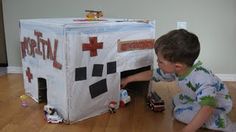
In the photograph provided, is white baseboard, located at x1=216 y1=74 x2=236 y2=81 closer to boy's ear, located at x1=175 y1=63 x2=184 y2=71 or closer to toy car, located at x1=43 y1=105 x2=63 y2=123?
boy's ear, located at x1=175 y1=63 x2=184 y2=71

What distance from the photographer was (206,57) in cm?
188

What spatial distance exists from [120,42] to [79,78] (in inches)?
10.3

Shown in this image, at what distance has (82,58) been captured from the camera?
1.07m

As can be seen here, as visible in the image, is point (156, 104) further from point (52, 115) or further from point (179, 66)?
point (52, 115)

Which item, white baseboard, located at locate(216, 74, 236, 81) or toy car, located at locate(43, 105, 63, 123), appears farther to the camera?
white baseboard, located at locate(216, 74, 236, 81)

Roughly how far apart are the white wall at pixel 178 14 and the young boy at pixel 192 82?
821mm

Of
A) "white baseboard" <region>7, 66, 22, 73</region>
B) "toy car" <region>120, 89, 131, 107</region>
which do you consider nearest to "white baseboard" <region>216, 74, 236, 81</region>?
"toy car" <region>120, 89, 131, 107</region>

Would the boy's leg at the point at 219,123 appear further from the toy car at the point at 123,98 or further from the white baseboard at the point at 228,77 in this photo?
the white baseboard at the point at 228,77

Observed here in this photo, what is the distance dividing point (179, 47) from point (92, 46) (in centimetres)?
34

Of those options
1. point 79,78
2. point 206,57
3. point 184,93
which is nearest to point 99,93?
point 79,78

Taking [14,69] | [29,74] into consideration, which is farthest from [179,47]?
[14,69]

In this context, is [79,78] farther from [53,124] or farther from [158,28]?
[158,28]

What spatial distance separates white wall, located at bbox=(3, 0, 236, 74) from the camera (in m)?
1.82

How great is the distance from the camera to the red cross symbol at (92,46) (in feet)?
3.51
